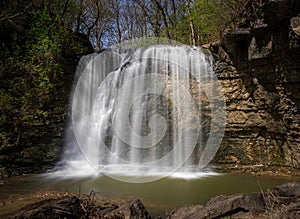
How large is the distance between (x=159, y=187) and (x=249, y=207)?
3.13 metres

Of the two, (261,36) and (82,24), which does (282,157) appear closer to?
(261,36)

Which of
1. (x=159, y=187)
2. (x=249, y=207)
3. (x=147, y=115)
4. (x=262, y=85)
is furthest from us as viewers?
(x=147, y=115)

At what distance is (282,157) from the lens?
26.3 feet

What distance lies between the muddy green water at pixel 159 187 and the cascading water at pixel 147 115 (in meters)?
1.23

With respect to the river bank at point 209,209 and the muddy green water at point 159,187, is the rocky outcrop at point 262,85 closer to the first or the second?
the muddy green water at point 159,187

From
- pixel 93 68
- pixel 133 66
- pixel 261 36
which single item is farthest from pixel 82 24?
pixel 261 36

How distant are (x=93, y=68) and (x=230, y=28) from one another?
Result: 5.19m

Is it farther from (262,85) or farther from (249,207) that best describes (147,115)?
(249,207)

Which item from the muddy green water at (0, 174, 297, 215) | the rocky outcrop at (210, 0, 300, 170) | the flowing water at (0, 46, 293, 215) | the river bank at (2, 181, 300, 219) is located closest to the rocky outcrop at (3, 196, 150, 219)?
the river bank at (2, 181, 300, 219)

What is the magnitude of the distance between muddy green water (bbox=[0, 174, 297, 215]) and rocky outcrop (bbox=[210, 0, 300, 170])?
3.68 ft

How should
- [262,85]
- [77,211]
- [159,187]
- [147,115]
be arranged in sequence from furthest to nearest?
[147,115] → [262,85] → [159,187] → [77,211]

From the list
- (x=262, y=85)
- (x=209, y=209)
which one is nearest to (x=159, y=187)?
(x=209, y=209)

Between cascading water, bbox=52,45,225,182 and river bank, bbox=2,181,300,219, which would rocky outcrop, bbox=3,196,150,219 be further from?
cascading water, bbox=52,45,225,182

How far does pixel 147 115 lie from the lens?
9562 millimetres
